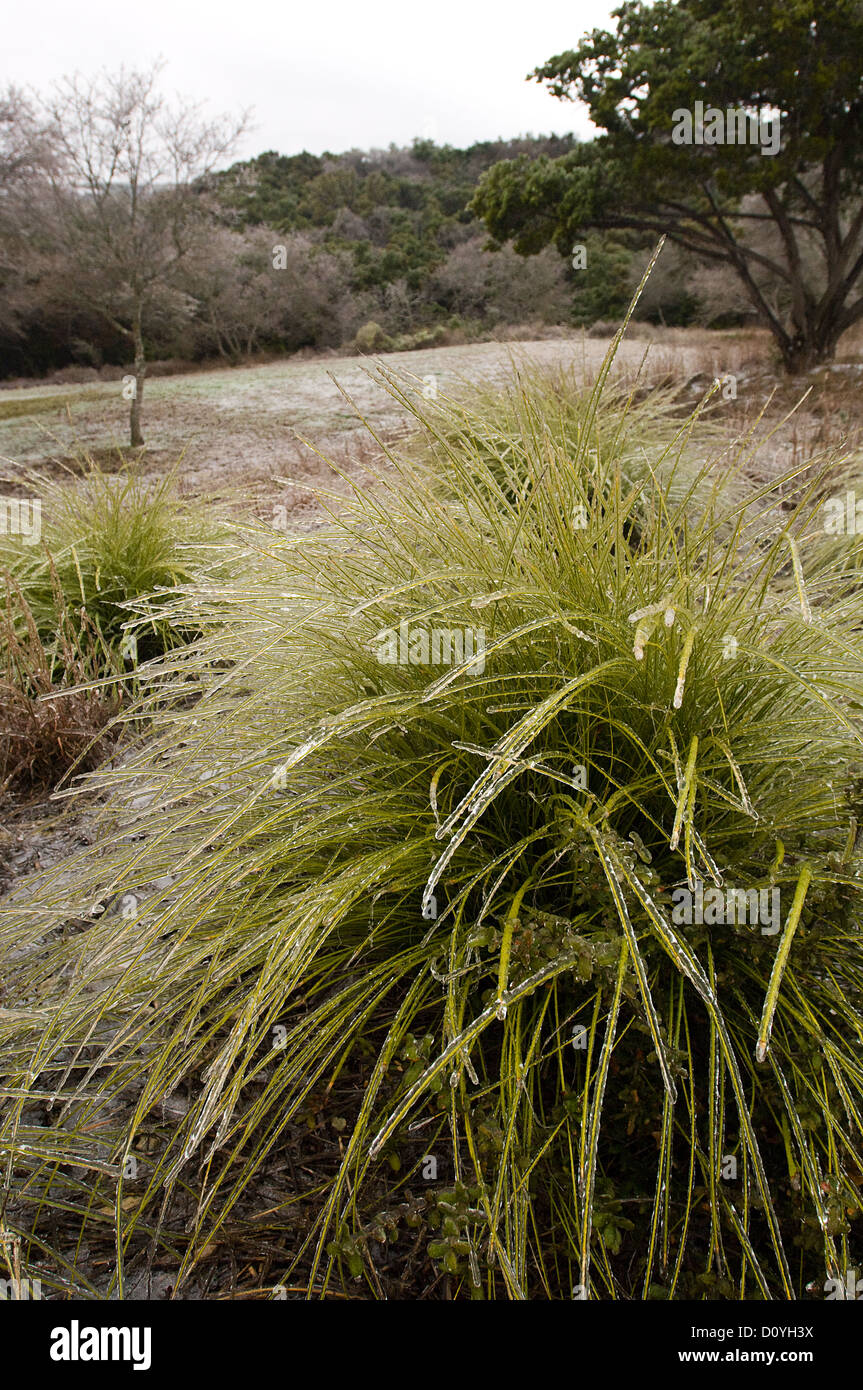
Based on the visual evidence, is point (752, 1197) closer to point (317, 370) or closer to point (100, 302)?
point (100, 302)

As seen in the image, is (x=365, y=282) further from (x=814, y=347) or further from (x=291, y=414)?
(x=291, y=414)

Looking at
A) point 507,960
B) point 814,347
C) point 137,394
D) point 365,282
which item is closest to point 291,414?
point 137,394

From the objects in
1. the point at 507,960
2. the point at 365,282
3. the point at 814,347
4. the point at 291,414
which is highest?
the point at 365,282

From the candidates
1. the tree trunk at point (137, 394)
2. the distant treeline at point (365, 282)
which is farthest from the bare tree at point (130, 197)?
the distant treeline at point (365, 282)

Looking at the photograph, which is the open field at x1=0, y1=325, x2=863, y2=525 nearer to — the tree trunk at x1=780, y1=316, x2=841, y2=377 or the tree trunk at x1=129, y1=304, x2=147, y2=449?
the tree trunk at x1=129, y1=304, x2=147, y2=449

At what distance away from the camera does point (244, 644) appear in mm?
1874

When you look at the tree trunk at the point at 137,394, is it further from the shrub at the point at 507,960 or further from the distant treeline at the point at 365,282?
the shrub at the point at 507,960

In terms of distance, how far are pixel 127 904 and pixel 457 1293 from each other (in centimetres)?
106

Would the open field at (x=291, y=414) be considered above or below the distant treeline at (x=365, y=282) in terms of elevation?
below

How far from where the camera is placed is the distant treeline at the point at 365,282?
15.9 metres

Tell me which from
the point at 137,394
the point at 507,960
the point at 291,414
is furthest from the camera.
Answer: the point at 291,414

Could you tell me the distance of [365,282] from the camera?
22.3 metres
